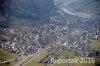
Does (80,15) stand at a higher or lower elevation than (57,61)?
higher

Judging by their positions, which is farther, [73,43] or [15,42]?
[73,43]

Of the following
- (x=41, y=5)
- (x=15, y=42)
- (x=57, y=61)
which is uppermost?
(x=41, y=5)

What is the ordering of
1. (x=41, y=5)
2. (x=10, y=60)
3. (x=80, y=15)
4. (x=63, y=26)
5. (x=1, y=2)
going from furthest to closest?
(x=41, y=5), (x=80, y=15), (x=63, y=26), (x=1, y=2), (x=10, y=60)

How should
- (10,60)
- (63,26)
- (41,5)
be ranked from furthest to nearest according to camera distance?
(41,5) → (63,26) → (10,60)

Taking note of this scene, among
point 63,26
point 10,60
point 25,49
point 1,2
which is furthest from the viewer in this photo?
point 63,26

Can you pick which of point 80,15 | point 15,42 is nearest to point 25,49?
point 15,42

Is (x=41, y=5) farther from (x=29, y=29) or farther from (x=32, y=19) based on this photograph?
(x=29, y=29)

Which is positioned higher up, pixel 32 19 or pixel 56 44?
pixel 32 19

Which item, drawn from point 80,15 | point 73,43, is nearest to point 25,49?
point 73,43

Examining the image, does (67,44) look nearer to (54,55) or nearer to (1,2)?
(54,55)

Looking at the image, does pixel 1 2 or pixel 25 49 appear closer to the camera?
pixel 25 49
